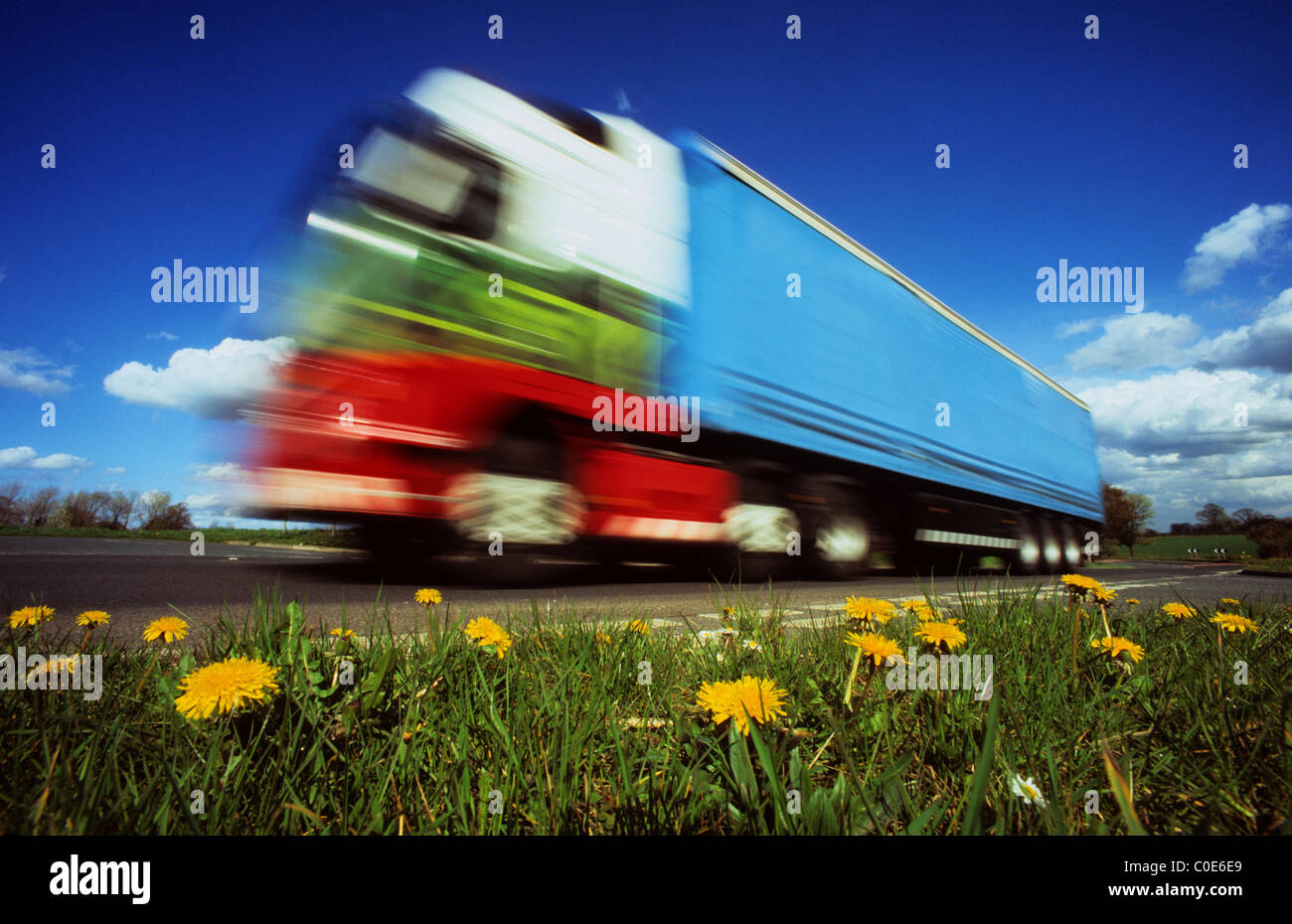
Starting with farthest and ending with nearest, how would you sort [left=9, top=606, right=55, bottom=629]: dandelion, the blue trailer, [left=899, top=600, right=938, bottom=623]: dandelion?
the blue trailer
[left=899, top=600, right=938, bottom=623]: dandelion
[left=9, top=606, right=55, bottom=629]: dandelion

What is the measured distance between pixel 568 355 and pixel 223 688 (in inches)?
159

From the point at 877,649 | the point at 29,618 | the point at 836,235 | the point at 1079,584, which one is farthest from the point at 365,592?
the point at 836,235

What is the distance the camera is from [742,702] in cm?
97

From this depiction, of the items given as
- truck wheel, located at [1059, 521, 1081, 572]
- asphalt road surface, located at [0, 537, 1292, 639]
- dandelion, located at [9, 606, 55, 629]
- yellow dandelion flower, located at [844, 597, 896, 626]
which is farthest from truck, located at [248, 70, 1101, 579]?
truck wheel, located at [1059, 521, 1081, 572]

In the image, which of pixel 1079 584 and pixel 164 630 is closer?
pixel 164 630

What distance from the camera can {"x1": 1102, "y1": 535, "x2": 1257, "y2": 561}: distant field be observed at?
20.2 metres

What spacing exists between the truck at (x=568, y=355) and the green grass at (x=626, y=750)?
2.71 meters

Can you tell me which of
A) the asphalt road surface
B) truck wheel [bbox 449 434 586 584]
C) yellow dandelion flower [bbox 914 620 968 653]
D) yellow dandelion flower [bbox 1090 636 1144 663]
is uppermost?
truck wheel [bbox 449 434 586 584]

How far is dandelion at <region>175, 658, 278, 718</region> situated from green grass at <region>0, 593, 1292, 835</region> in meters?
0.06

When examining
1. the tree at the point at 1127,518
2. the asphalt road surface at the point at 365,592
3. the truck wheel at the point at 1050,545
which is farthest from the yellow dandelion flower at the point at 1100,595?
the tree at the point at 1127,518

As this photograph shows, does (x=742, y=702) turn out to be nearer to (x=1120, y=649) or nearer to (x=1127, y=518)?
(x=1120, y=649)

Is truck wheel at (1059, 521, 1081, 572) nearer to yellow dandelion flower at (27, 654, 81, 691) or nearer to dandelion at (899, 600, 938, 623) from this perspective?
dandelion at (899, 600, 938, 623)

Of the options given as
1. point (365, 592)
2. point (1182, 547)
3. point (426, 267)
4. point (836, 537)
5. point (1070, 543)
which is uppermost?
point (426, 267)
